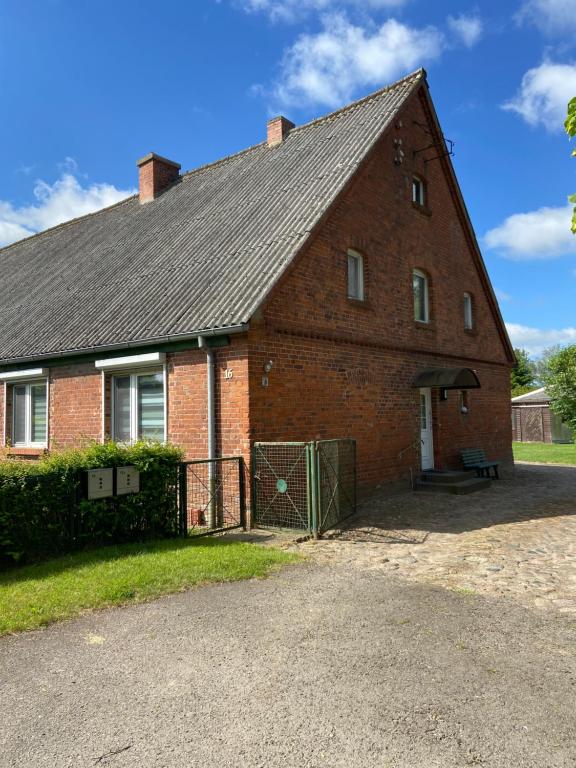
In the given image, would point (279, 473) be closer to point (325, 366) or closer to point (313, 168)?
point (325, 366)

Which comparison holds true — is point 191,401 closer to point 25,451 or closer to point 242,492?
point 242,492

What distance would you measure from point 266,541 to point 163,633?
3451 millimetres

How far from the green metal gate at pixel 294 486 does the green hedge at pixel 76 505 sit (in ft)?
4.37

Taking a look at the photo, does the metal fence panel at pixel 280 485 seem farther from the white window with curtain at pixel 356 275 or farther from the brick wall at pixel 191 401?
the white window with curtain at pixel 356 275

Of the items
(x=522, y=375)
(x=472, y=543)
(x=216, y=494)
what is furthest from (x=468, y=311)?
(x=522, y=375)

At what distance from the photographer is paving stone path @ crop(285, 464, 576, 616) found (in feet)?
20.6

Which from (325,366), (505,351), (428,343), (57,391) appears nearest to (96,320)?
(57,391)

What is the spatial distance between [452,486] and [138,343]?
7.48 metres

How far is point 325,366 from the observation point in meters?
10.9

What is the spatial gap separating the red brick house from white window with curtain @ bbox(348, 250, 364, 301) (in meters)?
0.04

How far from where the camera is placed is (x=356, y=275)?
490 inches

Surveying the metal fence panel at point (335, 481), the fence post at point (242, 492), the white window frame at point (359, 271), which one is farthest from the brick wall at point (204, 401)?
the white window frame at point (359, 271)

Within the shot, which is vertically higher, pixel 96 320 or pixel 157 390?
pixel 96 320

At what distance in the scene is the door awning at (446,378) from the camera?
1315 cm
